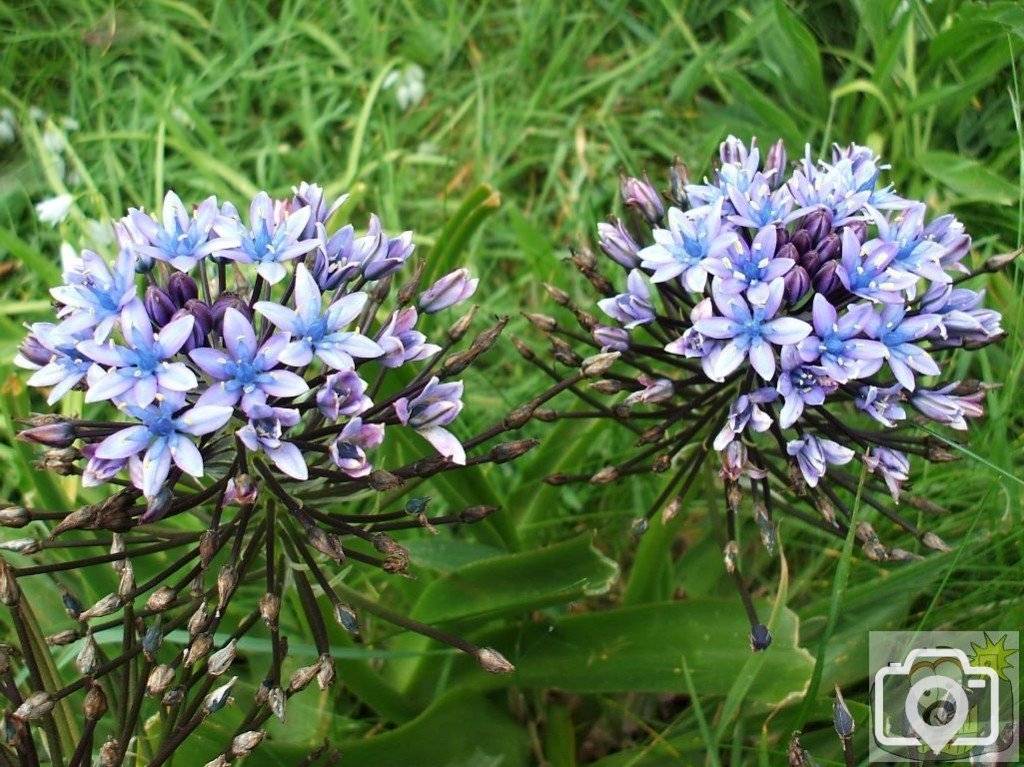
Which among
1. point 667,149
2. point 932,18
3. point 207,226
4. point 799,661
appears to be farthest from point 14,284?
point 932,18

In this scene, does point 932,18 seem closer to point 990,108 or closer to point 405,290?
point 990,108

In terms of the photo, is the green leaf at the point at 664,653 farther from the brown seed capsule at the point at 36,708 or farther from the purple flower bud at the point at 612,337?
the brown seed capsule at the point at 36,708

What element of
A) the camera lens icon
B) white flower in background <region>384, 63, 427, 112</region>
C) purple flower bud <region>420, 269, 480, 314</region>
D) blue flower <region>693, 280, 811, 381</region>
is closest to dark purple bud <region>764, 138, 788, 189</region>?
blue flower <region>693, 280, 811, 381</region>

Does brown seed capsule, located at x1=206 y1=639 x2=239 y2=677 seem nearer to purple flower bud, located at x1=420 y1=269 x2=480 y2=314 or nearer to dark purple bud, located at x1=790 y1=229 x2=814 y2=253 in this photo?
purple flower bud, located at x1=420 y1=269 x2=480 y2=314

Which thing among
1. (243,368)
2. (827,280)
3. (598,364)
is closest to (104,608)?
(243,368)

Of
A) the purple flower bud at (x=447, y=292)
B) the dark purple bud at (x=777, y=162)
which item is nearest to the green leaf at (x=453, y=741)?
the purple flower bud at (x=447, y=292)

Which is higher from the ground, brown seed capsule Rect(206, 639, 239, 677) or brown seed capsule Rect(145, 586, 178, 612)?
brown seed capsule Rect(145, 586, 178, 612)
